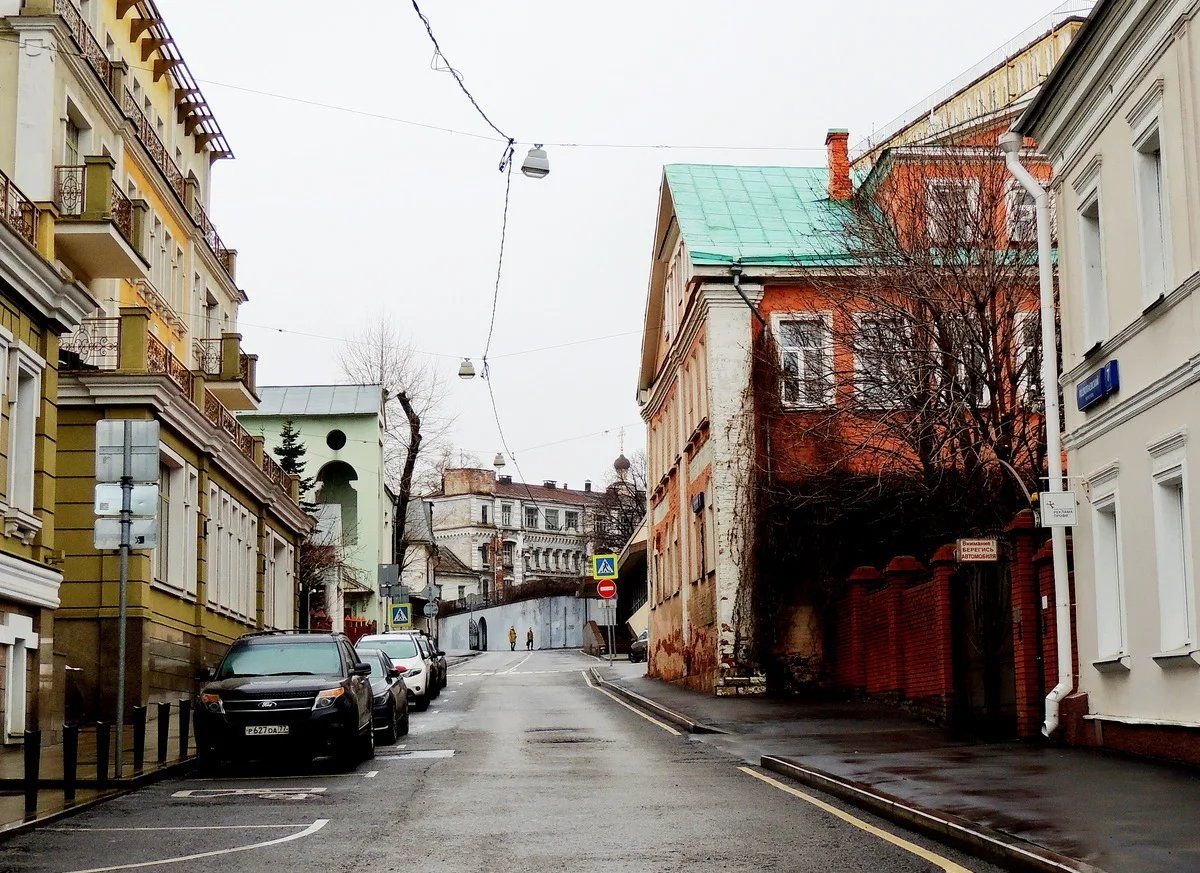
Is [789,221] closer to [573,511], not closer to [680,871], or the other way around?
[680,871]

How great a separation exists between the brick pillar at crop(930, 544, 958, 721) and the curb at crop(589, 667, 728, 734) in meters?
3.17

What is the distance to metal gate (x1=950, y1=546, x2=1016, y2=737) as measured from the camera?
20.2 meters

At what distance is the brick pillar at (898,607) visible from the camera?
24.3 meters

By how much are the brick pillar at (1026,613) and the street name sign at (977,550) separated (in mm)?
316

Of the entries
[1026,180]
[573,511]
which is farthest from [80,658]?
[573,511]

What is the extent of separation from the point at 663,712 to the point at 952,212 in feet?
32.0

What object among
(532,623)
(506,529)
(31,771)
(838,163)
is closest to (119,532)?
(31,771)

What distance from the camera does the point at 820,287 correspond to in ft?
91.4

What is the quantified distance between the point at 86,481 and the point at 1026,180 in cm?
1530

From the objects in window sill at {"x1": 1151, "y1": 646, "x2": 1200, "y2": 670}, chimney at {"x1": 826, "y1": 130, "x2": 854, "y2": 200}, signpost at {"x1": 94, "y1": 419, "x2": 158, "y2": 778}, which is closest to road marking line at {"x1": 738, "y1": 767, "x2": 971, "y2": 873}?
window sill at {"x1": 1151, "y1": 646, "x2": 1200, "y2": 670}

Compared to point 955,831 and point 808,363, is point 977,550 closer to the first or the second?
point 808,363

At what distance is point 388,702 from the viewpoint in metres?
22.0

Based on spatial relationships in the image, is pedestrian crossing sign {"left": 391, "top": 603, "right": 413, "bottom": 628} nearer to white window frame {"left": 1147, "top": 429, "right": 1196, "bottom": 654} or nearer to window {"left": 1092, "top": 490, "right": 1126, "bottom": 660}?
window {"left": 1092, "top": 490, "right": 1126, "bottom": 660}

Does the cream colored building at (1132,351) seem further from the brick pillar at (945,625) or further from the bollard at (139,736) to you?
the bollard at (139,736)
